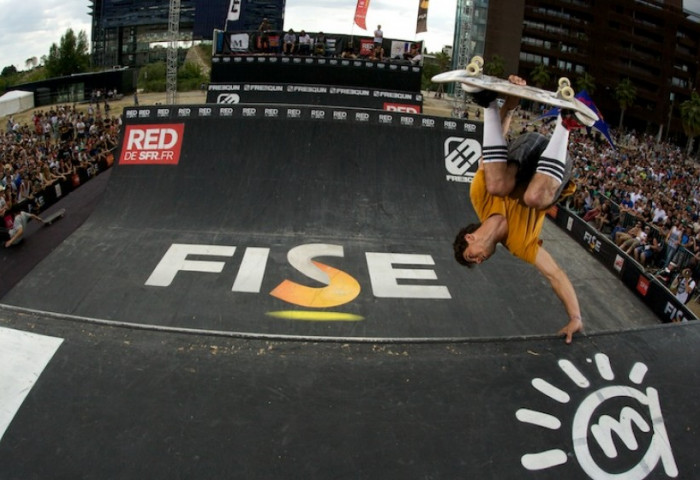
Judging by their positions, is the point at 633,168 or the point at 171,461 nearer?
the point at 171,461

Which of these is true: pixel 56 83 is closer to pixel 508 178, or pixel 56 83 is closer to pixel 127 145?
pixel 127 145

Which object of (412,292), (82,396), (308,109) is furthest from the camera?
(308,109)

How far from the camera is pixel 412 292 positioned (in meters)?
8.77

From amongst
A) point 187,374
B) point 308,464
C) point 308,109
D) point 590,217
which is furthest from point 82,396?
point 590,217

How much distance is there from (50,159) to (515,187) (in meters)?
18.8

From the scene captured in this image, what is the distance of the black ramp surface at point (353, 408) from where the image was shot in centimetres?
407

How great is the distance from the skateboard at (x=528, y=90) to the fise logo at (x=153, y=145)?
30.4 feet

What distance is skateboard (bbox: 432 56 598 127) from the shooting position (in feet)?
13.1

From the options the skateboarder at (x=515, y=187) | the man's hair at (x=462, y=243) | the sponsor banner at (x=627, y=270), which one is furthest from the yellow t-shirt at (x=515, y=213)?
the sponsor banner at (x=627, y=270)

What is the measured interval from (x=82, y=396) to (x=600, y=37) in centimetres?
8830

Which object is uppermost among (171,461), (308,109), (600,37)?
(600,37)

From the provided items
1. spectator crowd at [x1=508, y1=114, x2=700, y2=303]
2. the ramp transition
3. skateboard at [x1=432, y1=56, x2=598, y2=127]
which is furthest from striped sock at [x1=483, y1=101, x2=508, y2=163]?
spectator crowd at [x1=508, y1=114, x2=700, y2=303]

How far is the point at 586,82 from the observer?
72.1m

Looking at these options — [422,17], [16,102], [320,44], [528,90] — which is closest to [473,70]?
[528,90]
